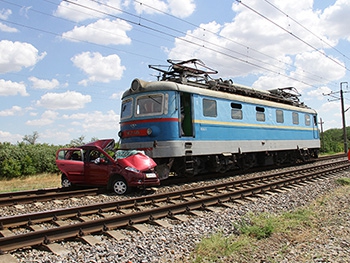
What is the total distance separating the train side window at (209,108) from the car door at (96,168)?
14.1ft

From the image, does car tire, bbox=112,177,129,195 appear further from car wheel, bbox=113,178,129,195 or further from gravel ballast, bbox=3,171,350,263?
gravel ballast, bbox=3,171,350,263

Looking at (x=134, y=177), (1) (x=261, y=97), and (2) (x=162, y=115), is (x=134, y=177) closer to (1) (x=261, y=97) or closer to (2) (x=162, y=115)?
(2) (x=162, y=115)

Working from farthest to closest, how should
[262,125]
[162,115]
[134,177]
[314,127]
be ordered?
[314,127] → [262,125] → [162,115] → [134,177]

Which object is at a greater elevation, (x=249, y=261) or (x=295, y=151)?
(x=295, y=151)

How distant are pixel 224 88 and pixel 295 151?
793 centimetres

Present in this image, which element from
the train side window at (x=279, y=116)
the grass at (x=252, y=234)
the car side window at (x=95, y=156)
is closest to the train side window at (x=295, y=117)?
the train side window at (x=279, y=116)

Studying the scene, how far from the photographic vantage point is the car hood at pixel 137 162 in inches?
377

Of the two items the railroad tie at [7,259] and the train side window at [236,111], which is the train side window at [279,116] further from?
the railroad tie at [7,259]

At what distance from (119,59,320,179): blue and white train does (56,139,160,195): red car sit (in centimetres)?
143

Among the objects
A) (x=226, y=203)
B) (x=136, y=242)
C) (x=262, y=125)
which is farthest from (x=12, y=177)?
(x=136, y=242)

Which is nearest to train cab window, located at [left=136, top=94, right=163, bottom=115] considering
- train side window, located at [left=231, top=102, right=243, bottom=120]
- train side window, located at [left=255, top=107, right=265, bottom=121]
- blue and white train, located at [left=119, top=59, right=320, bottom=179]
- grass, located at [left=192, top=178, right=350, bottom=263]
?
blue and white train, located at [left=119, top=59, right=320, bottom=179]

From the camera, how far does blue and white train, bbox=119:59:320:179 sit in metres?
11.4

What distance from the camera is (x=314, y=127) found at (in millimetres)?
21250

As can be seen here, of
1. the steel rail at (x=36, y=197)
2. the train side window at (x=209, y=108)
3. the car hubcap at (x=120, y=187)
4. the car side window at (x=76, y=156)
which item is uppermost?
the train side window at (x=209, y=108)
